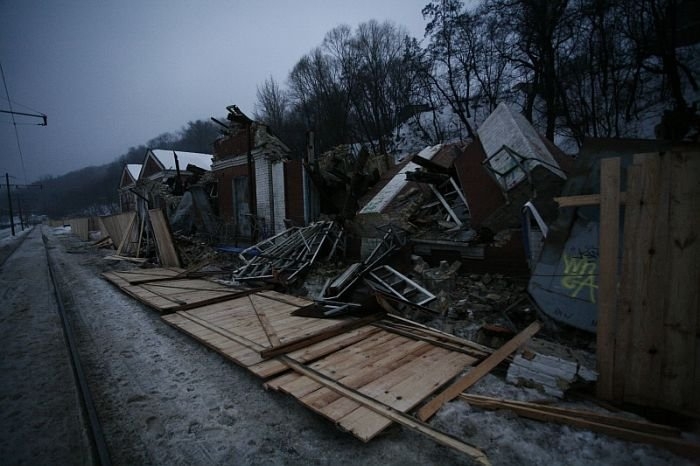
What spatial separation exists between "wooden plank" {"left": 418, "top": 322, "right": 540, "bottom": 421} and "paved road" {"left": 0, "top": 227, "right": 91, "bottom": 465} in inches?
102

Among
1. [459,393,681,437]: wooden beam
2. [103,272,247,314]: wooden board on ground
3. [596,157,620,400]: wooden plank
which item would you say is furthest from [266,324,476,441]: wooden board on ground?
[103,272,247,314]: wooden board on ground

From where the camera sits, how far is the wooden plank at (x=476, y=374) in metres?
2.57

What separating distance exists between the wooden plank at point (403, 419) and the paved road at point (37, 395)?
1.82m

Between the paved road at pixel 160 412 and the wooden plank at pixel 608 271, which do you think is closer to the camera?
the paved road at pixel 160 412

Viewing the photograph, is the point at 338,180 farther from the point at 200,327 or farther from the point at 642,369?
Result: the point at 642,369

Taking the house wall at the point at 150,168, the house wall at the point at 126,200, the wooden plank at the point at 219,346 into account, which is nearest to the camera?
the wooden plank at the point at 219,346

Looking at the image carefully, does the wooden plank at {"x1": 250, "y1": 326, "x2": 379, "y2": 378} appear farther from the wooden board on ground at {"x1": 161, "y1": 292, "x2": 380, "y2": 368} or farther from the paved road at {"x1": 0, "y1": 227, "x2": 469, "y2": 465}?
the paved road at {"x1": 0, "y1": 227, "x2": 469, "y2": 465}

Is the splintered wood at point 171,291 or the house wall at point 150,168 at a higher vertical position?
the house wall at point 150,168

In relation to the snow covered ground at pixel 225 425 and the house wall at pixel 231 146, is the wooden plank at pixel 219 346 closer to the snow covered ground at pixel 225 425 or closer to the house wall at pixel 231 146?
the snow covered ground at pixel 225 425

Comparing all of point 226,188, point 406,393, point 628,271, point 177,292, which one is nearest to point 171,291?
point 177,292

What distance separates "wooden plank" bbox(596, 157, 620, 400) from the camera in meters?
2.45

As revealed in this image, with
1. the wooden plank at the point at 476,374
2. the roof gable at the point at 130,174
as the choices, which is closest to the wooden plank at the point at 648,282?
the wooden plank at the point at 476,374

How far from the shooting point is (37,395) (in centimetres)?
308

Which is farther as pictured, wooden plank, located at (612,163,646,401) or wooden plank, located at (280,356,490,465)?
wooden plank, located at (612,163,646,401)
